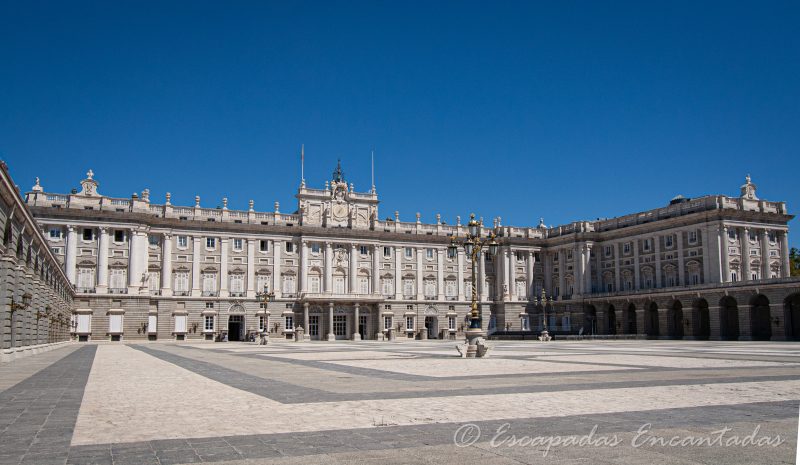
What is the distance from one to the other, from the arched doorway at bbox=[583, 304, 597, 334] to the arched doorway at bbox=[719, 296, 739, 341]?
17808mm

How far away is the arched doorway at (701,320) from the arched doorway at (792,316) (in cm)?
782

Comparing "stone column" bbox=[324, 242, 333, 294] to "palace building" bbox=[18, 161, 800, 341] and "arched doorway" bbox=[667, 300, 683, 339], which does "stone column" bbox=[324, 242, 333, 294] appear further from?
"arched doorway" bbox=[667, 300, 683, 339]

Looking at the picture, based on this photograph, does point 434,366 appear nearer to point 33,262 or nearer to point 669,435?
point 669,435

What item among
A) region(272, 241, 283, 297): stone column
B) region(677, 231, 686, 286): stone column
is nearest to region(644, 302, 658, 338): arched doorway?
region(677, 231, 686, 286): stone column

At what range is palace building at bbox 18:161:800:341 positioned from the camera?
7244cm

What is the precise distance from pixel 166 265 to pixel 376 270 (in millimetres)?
25389

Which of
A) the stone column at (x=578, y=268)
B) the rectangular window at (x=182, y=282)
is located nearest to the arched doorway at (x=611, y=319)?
the stone column at (x=578, y=268)

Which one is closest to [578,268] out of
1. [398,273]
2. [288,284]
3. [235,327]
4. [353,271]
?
[398,273]

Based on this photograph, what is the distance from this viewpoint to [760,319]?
71.2 meters

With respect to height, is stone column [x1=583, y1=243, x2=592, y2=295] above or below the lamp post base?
above

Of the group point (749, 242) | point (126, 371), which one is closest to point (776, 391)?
point (126, 371)

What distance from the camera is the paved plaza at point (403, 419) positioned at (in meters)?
8.31

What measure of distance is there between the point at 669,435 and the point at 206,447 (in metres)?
6.15

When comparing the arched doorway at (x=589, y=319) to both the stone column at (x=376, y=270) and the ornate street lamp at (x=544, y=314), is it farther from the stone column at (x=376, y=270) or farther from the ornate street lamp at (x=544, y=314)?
the stone column at (x=376, y=270)
